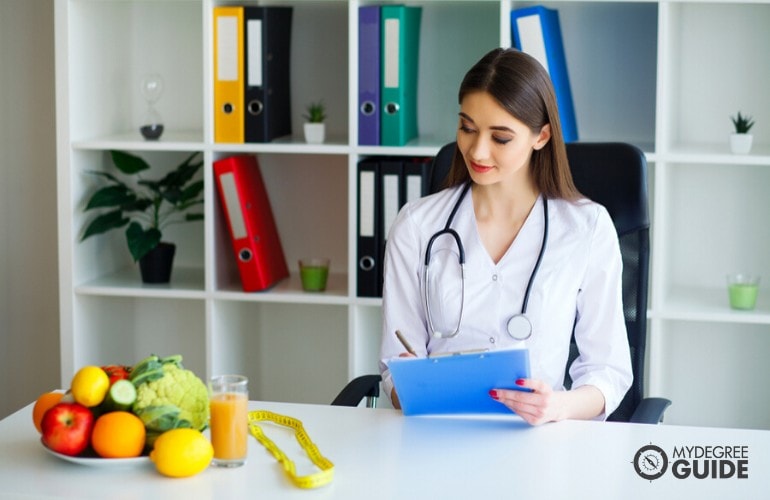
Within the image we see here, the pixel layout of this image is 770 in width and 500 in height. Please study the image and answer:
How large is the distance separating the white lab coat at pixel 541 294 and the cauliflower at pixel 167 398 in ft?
1.74

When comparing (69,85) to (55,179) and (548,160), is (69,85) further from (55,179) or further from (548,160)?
(548,160)

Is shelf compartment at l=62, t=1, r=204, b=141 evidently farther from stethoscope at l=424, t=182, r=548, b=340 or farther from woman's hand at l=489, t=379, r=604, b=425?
woman's hand at l=489, t=379, r=604, b=425

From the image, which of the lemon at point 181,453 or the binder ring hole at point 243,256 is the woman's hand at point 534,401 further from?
the binder ring hole at point 243,256

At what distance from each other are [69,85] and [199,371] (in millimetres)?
1003

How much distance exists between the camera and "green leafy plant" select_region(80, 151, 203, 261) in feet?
9.92

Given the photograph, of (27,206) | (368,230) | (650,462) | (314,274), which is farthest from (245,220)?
(650,462)

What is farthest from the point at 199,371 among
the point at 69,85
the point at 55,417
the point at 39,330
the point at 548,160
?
the point at 55,417

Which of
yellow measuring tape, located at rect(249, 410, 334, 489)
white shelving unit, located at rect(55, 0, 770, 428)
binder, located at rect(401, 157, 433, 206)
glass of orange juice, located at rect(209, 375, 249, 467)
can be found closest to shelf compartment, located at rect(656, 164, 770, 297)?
white shelving unit, located at rect(55, 0, 770, 428)

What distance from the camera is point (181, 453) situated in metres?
1.38

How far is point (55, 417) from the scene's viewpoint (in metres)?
1.42

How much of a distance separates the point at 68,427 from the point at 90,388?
0.06m

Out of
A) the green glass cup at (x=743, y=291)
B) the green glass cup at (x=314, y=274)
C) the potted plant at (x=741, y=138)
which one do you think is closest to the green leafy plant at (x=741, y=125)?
the potted plant at (x=741, y=138)

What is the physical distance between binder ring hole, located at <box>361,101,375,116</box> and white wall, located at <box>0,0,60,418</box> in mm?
1069

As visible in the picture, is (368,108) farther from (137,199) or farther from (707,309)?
(707,309)
